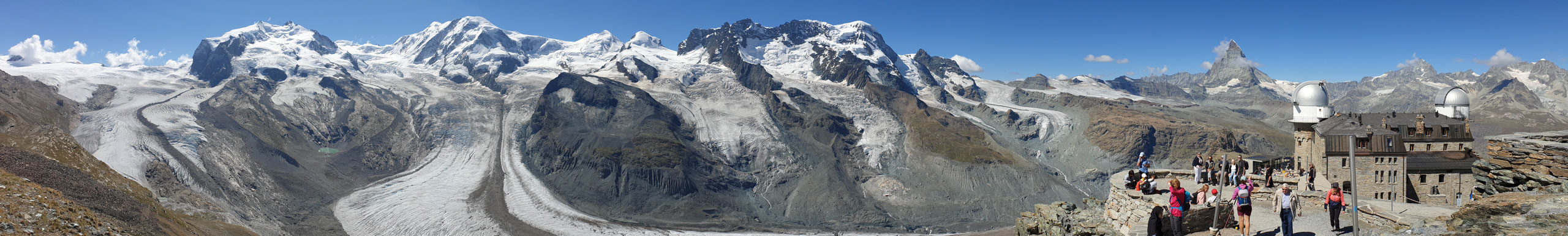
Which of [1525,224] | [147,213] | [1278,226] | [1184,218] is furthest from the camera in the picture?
[147,213]

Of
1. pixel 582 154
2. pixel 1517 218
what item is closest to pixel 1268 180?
pixel 1517 218

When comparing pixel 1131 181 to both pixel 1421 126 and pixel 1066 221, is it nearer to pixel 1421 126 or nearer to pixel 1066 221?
pixel 1066 221

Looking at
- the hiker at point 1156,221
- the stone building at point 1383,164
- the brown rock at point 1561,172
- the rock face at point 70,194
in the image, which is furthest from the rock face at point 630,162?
the brown rock at point 1561,172

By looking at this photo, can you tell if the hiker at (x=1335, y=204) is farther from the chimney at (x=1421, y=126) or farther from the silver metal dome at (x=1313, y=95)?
the chimney at (x=1421, y=126)

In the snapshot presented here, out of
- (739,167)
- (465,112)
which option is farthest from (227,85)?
(739,167)

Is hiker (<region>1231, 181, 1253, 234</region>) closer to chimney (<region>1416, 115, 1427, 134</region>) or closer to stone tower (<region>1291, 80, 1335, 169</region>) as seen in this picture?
stone tower (<region>1291, 80, 1335, 169</region>)

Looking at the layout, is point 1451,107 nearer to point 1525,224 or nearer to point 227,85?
point 1525,224
